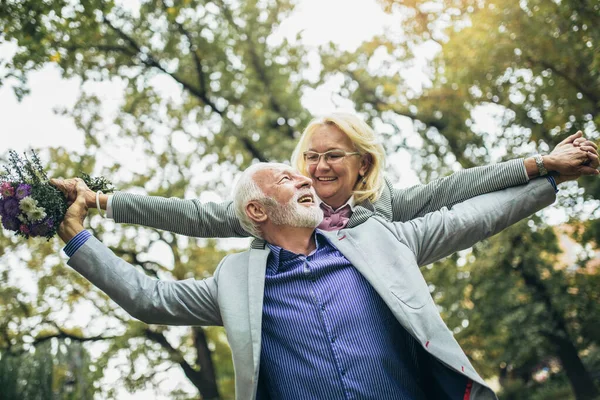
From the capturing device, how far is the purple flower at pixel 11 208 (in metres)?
2.63

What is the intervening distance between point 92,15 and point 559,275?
33.6 ft

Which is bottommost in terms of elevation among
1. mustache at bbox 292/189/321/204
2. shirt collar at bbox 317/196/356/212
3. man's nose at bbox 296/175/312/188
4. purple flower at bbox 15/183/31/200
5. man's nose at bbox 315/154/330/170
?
shirt collar at bbox 317/196/356/212

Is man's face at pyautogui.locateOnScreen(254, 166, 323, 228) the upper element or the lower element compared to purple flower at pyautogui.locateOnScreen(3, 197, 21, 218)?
lower

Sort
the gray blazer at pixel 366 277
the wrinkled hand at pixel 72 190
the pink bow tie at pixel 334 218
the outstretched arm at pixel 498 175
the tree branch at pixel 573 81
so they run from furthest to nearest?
the tree branch at pixel 573 81 < the pink bow tie at pixel 334 218 < the wrinkled hand at pixel 72 190 < the outstretched arm at pixel 498 175 < the gray blazer at pixel 366 277

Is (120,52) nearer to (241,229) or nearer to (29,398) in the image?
(29,398)

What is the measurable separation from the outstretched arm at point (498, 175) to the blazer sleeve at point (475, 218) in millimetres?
47

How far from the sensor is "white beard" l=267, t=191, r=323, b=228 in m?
2.81

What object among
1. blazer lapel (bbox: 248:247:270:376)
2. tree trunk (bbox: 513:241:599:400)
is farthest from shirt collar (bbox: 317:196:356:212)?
tree trunk (bbox: 513:241:599:400)

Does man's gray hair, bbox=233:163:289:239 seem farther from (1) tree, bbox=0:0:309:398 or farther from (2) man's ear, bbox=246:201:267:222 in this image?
(1) tree, bbox=0:0:309:398

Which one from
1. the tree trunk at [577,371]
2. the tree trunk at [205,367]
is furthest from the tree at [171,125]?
the tree trunk at [577,371]

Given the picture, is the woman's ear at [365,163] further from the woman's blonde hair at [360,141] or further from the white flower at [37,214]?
the white flower at [37,214]

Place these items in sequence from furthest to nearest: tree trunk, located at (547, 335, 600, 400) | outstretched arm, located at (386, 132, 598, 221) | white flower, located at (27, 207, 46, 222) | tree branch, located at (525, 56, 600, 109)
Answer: tree trunk, located at (547, 335, 600, 400), tree branch, located at (525, 56, 600, 109), outstretched arm, located at (386, 132, 598, 221), white flower, located at (27, 207, 46, 222)

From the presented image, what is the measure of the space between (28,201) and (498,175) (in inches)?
76.6

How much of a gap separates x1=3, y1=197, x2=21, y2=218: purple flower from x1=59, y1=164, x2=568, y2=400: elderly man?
0.65 feet
